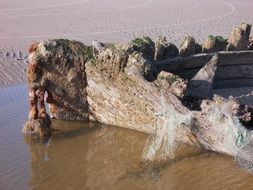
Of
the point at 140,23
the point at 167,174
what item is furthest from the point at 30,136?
the point at 140,23

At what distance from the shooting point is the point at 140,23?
2500 cm

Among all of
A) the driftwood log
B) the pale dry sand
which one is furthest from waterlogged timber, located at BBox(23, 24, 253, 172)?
the pale dry sand

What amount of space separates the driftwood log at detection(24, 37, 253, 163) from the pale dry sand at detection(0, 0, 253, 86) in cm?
459

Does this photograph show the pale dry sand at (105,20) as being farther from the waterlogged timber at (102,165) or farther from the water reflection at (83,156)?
the waterlogged timber at (102,165)

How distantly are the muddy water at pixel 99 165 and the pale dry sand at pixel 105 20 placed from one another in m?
5.09

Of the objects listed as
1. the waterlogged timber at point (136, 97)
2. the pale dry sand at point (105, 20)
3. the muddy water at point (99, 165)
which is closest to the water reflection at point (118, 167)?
the muddy water at point (99, 165)

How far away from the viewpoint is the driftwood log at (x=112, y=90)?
9.19 metres

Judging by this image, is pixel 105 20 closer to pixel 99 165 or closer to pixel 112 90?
pixel 112 90

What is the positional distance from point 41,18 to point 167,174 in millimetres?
18054

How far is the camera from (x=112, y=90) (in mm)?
10398

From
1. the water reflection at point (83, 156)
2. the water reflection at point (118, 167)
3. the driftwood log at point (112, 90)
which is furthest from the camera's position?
the driftwood log at point (112, 90)

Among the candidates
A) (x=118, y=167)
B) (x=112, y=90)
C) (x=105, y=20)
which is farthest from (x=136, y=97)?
(x=105, y=20)

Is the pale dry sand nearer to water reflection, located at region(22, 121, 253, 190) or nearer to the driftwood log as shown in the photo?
the driftwood log

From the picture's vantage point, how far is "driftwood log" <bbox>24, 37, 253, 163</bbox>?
30.1 ft
